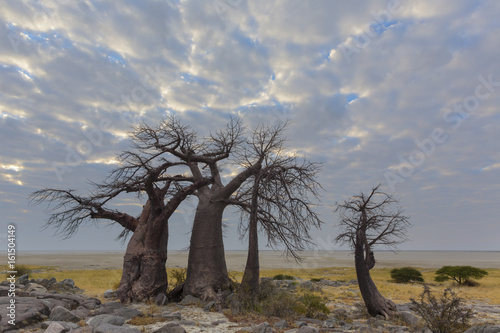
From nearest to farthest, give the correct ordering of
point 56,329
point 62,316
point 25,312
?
point 56,329 → point 25,312 → point 62,316

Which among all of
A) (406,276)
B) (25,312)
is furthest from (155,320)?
(406,276)

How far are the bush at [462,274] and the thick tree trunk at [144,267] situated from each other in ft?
84.4

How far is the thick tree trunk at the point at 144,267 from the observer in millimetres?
11047

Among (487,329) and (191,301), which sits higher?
(487,329)

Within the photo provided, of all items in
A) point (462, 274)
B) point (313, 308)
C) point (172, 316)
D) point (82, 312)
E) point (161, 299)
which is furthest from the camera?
point (462, 274)

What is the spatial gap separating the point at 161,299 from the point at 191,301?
3.41 ft

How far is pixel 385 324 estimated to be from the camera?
31.8ft

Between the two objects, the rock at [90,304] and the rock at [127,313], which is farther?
the rock at [90,304]

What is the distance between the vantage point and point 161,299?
10695mm

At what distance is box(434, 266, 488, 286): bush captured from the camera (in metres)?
25.1

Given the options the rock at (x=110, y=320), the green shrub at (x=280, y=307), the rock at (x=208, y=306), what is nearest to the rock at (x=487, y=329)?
the green shrub at (x=280, y=307)

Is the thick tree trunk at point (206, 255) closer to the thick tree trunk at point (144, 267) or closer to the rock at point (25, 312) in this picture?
the thick tree trunk at point (144, 267)

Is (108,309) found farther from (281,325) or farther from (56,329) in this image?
(281,325)

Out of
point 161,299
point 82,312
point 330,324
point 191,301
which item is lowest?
point 330,324
